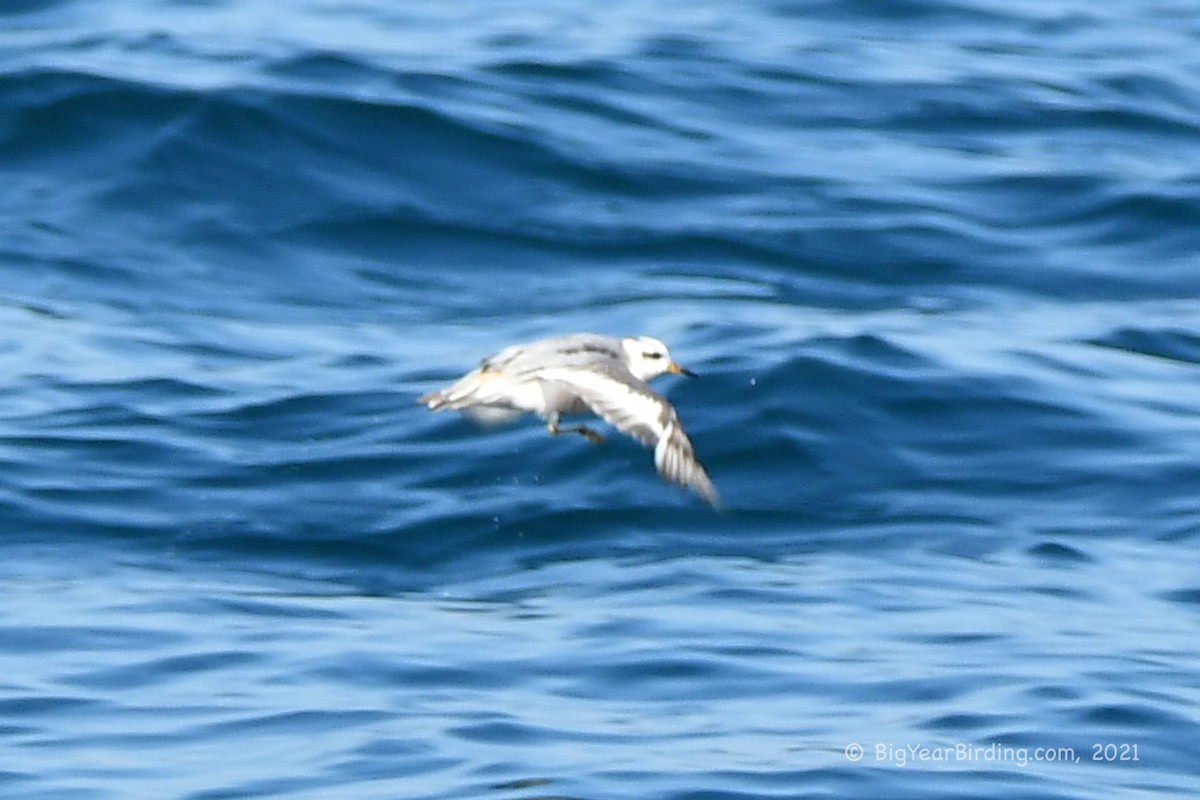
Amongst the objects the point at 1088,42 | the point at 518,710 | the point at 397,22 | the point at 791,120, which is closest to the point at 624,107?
the point at 791,120

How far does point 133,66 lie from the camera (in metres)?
18.1

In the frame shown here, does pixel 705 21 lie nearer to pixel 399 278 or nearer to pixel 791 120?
pixel 791 120

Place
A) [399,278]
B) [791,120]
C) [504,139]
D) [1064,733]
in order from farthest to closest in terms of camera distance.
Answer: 1. [791,120]
2. [504,139]
3. [399,278]
4. [1064,733]

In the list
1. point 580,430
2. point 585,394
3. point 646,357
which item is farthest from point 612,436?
point 585,394

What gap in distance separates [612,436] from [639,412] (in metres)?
4.42

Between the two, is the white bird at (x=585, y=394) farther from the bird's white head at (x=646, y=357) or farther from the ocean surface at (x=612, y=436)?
the ocean surface at (x=612, y=436)

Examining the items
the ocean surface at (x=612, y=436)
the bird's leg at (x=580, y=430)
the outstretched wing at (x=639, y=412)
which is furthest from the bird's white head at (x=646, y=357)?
the ocean surface at (x=612, y=436)

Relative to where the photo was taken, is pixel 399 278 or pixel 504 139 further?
pixel 504 139

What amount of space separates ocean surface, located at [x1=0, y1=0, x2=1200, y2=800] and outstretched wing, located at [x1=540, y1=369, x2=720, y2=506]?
3.62ft

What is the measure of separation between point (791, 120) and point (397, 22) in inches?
161

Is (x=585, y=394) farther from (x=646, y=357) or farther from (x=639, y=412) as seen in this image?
(x=646, y=357)

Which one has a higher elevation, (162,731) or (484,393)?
(484,393)

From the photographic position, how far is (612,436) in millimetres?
12242

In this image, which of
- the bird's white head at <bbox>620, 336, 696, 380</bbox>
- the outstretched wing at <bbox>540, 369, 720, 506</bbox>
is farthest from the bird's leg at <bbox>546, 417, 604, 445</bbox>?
the outstretched wing at <bbox>540, 369, 720, 506</bbox>
